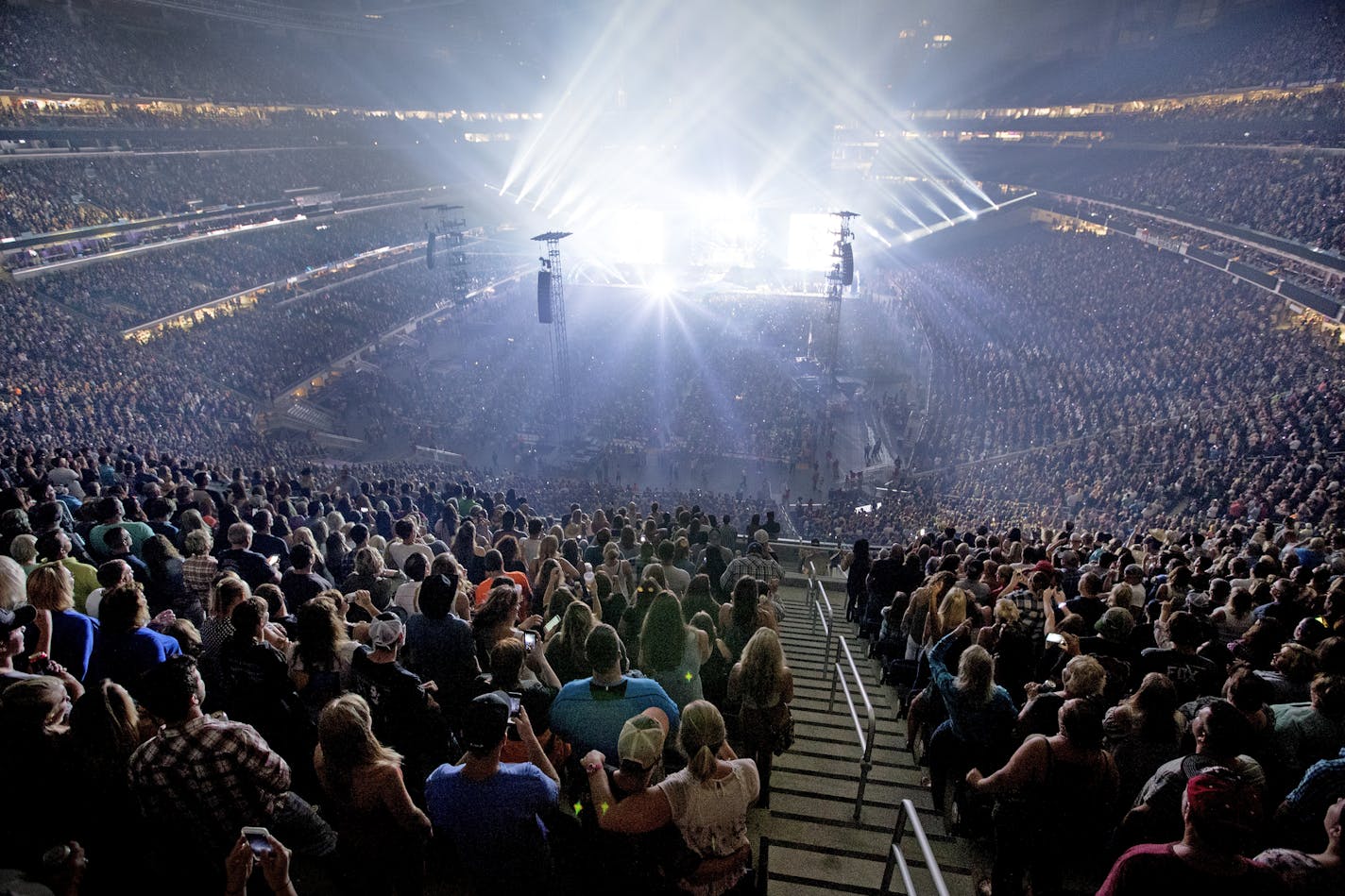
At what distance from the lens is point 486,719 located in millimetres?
2447

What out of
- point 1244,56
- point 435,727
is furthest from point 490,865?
point 1244,56

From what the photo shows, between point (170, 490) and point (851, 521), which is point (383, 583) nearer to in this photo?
point (170, 490)

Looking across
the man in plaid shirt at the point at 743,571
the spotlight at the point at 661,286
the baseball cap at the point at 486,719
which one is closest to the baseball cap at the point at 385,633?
the baseball cap at the point at 486,719

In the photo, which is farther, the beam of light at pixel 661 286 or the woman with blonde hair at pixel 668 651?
the beam of light at pixel 661 286

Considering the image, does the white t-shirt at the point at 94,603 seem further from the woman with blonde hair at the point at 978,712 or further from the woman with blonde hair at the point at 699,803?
the woman with blonde hair at the point at 978,712

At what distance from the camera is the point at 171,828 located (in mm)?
2391

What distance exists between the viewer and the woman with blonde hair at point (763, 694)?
3756mm

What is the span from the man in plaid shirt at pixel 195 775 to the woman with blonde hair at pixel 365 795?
7.4 inches

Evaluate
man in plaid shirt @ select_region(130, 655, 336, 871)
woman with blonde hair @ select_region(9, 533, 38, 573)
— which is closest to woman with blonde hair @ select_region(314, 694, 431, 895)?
man in plaid shirt @ select_region(130, 655, 336, 871)

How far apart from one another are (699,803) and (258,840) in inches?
58.1

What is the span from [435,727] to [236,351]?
29066 mm

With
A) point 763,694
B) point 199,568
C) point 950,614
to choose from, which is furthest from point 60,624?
point 950,614

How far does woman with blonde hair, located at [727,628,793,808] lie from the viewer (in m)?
3.76

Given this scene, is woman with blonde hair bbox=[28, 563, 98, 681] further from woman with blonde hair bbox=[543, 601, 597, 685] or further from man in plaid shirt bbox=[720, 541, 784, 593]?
man in plaid shirt bbox=[720, 541, 784, 593]
